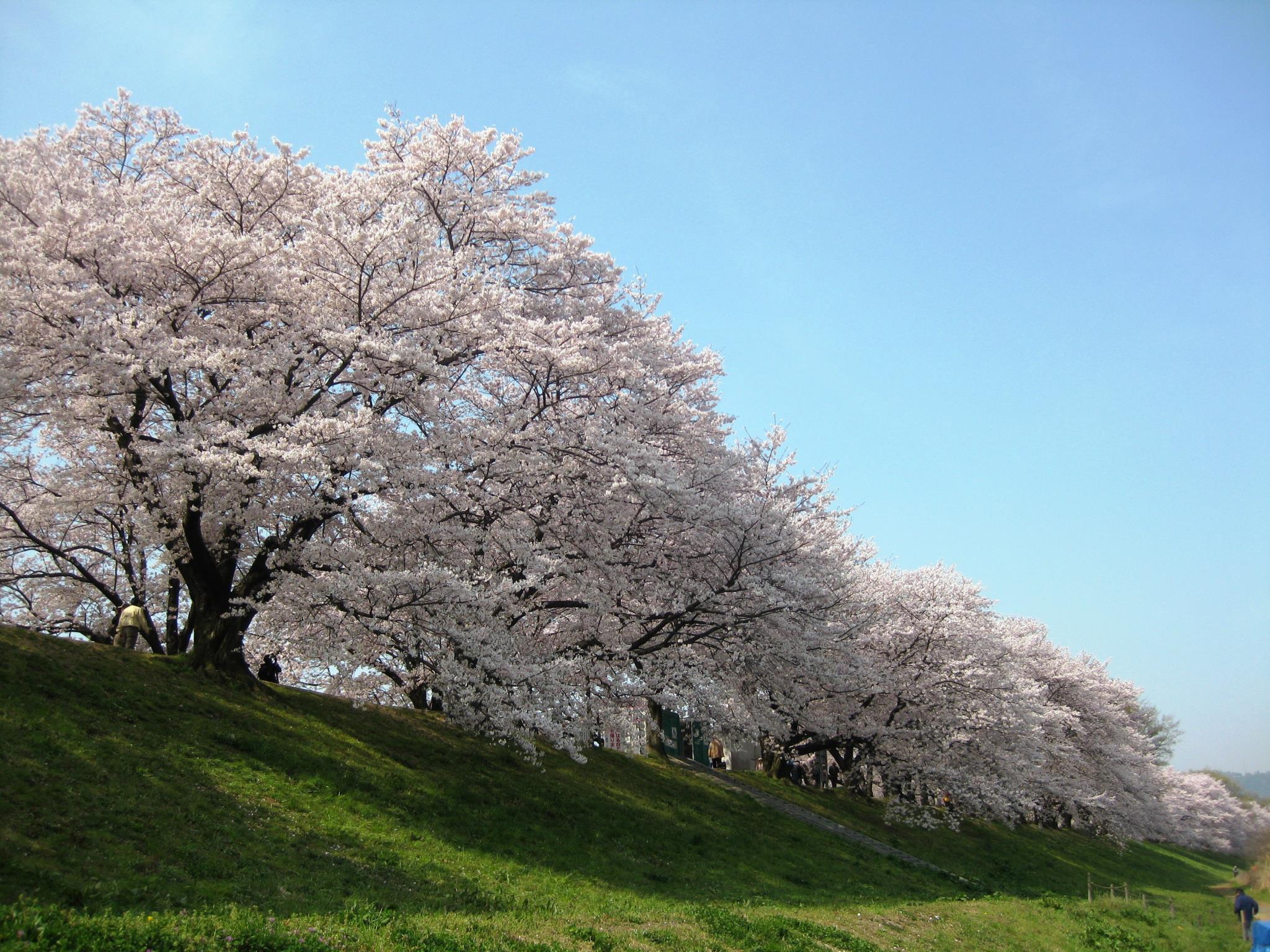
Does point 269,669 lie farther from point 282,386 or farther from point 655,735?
point 655,735

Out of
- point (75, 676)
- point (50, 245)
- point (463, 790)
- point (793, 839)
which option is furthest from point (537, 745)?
point (50, 245)

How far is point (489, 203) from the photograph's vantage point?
2084 centimetres

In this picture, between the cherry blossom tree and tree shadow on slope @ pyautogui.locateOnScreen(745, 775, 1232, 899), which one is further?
tree shadow on slope @ pyautogui.locateOnScreen(745, 775, 1232, 899)

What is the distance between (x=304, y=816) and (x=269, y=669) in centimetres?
815

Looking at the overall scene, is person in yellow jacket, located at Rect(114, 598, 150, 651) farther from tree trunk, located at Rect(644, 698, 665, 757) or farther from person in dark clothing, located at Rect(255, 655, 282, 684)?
tree trunk, located at Rect(644, 698, 665, 757)

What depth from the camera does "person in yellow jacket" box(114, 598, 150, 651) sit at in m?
17.2

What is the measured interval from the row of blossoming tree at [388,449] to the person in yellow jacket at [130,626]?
51.5 inches

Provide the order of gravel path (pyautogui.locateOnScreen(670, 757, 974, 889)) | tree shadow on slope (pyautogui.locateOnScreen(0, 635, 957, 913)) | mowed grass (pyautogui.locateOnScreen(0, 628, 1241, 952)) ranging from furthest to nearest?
1. gravel path (pyautogui.locateOnScreen(670, 757, 974, 889))
2. tree shadow on slope (pyautogui.locateOnScreen(0, 635, 957, 913))
3. mowed grass (pyautogui.locateOnScreen(0, 628, 1241, 952))

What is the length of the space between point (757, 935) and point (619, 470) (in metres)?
8.65

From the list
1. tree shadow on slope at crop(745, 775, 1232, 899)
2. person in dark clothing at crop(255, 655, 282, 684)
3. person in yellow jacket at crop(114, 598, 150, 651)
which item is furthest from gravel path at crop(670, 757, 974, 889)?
person in yellow jacket at crop(114, 598, 150, 651)

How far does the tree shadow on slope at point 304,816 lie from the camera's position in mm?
9344

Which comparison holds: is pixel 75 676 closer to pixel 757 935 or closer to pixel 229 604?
pixel 229 604

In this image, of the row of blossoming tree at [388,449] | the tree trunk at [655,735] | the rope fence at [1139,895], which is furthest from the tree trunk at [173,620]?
the rope fence at [1139,895]

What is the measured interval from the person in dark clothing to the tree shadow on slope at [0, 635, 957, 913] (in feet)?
4.86
